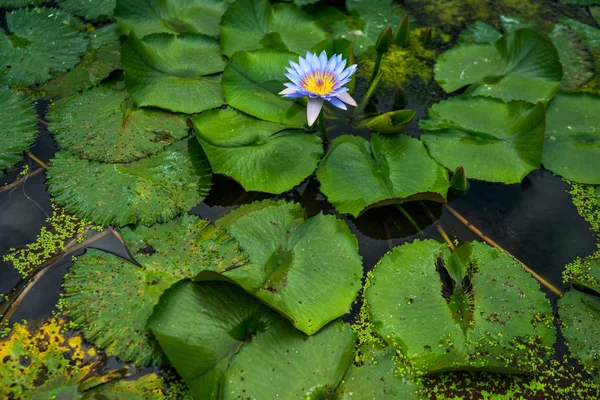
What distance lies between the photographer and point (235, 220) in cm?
221

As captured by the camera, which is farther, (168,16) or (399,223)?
(168,16)

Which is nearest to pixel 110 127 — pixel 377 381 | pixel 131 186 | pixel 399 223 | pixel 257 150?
pixel 131 186

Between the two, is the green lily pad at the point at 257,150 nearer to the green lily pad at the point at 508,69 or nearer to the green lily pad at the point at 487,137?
the green lily pad at the point at 487,137

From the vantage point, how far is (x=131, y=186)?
2.30 m

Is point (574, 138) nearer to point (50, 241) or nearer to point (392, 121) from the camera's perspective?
point (392, 121)

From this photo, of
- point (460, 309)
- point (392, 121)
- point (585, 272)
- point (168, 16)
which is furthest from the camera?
point (168, 16)

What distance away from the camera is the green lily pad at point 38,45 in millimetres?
2875

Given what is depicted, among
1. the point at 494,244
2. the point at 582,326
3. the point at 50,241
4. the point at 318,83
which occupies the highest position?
the point at 318,83

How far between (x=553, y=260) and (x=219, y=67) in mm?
2022

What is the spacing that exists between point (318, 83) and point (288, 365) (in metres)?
1.28

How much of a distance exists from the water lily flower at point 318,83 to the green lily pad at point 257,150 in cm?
21

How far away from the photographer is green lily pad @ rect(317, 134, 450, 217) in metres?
2.22

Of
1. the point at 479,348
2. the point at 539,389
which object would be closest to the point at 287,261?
the point at 479,348

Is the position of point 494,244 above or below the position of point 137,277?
below
